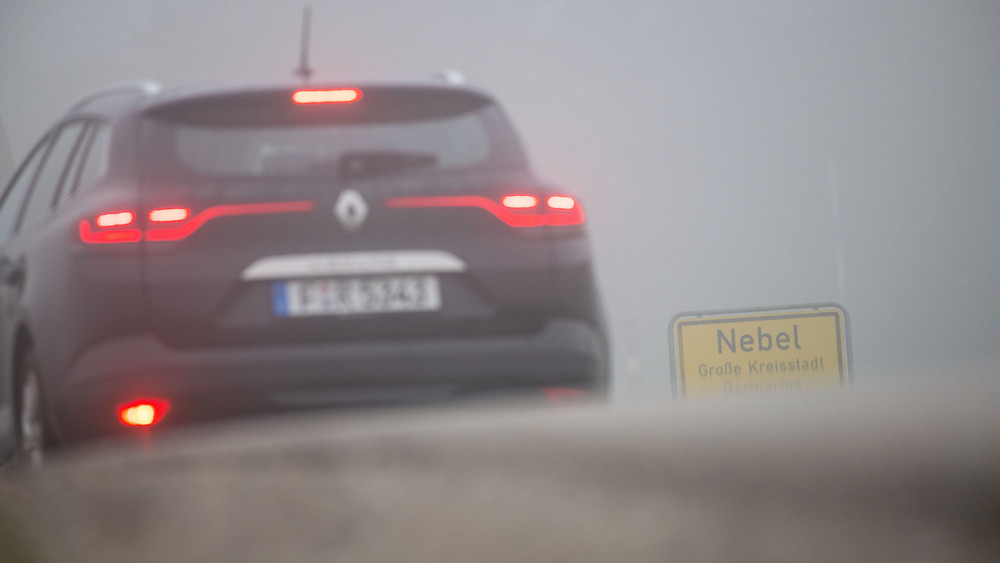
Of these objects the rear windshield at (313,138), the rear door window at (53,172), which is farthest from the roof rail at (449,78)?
the rear door window at (53,172)

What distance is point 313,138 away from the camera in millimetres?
2980

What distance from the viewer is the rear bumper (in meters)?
2.80

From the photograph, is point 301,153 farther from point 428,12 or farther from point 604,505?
point 604,505

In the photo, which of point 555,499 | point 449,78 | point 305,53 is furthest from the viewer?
point 305,53

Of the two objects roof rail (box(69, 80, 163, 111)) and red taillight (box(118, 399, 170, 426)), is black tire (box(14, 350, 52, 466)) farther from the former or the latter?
roof rail (box(69, 80, 163, 111))

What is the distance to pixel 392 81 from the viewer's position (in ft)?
10.5

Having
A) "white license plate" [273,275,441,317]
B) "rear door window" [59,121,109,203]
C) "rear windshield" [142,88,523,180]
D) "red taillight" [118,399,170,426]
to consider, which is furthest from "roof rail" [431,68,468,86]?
"red taillight" [118,399,170,426]

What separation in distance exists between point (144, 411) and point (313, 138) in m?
0.76

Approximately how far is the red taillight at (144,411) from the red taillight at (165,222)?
14.8 inches

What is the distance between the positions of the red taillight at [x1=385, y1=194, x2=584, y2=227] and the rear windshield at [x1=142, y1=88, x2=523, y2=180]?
10 cm

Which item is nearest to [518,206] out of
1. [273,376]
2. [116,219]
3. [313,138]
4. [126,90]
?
[313,138]

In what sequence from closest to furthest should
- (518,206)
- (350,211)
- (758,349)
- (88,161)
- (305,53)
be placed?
(350,211) → (518,206) → (88,161) → (305,53) → (758,349)

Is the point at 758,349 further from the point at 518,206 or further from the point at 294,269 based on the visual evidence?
the point at 294,269

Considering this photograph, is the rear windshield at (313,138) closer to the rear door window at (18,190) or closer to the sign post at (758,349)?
the rear door window at (18,190)
